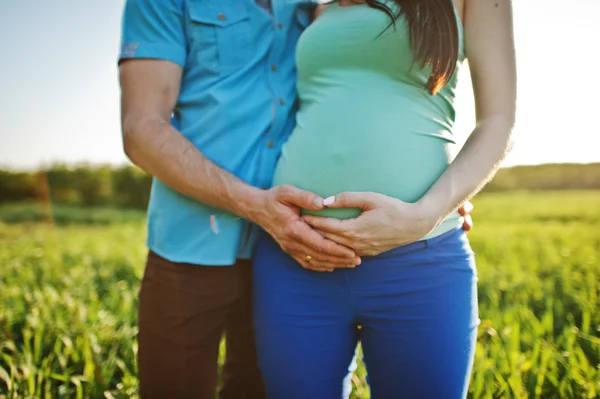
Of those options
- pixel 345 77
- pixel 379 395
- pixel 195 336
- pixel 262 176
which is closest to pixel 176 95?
pixel 262 176

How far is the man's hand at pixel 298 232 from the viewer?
3.98 ft

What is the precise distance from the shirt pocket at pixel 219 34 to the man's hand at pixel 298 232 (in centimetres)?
52

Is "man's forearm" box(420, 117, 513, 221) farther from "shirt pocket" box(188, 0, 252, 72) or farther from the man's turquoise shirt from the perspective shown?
"shirt pocket" box(188, 0, 252, 72)

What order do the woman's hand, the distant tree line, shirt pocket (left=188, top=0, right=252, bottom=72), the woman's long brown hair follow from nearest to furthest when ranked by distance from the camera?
the woman's hand
the woman's long brown hair
shirt pocket (left=188, top=0, right=252, bottom=72)
the distant tree line

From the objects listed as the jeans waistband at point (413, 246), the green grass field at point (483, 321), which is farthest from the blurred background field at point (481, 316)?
the jeans waistband at point (413, 246)

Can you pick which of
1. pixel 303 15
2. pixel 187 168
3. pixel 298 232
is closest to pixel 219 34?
pixel 303 15

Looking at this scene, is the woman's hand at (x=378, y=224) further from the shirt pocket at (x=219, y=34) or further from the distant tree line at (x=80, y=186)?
the distant tree line at (x=80, y=186)

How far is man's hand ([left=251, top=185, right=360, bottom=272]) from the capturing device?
1.21 metres

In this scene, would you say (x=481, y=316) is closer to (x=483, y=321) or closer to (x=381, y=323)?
(x=483, y=321)

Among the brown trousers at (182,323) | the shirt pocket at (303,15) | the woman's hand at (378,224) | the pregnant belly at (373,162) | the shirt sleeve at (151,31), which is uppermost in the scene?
the shirt pocket at (303,15)

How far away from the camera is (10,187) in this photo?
18.8 m

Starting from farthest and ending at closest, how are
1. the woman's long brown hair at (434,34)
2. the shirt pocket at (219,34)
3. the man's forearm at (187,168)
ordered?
the shirt pocket at (219,34), the man's forearm at (187,168), the woman's long brown hair at (434,34)

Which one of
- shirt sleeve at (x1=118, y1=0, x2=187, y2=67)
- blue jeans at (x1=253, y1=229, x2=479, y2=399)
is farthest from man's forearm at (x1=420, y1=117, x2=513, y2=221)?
shirt sleeve at (x1=118, y1=0, x2=187, y2=67)

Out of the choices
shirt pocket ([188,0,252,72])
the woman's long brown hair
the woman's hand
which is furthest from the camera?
shirt pocket ([188,0,252,72])
